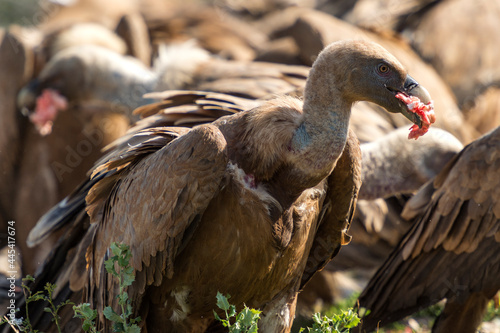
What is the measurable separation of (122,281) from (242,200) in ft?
2.09

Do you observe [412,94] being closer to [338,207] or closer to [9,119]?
[338,207]

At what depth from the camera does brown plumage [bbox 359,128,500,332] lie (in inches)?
183

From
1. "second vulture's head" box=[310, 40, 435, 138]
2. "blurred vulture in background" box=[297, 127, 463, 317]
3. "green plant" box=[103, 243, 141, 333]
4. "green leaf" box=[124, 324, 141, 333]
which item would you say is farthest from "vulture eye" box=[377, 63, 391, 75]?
"blurred vulture in background" box=[297, 127, 463, 317]

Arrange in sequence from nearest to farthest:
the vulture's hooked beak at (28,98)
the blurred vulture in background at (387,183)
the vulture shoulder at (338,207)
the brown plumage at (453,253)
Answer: the vulture shoulder at (338,207) → the brown plumage at (453,253) → the blurred vulture in background at (387,183) → the vulture's hooked beak at (28,98)

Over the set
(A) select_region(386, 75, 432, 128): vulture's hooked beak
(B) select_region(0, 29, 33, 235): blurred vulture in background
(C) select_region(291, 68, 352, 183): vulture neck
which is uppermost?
(A) select_region(386, 75, 432, 128): vulture's hooked beak

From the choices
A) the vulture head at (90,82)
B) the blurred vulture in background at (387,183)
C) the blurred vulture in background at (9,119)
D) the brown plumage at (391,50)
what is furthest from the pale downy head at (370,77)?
the blurred vulture in background at (9,119)

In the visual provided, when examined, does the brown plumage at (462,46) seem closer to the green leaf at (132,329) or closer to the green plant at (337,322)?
the green plant at (337,322)

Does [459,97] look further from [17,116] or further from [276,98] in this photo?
[276,98]

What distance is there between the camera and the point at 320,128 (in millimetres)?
3182

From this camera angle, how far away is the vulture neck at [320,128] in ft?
10.4

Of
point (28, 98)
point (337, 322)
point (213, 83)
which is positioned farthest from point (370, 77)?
point (28, 98)

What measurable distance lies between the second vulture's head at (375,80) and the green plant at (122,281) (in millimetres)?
1106

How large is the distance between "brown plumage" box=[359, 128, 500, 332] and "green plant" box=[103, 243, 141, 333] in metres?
1.96

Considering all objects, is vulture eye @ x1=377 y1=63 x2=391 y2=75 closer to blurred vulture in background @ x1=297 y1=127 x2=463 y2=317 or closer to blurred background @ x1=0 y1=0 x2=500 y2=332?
blurred background @ x1=0 y1=0 x2=500 y2=332
